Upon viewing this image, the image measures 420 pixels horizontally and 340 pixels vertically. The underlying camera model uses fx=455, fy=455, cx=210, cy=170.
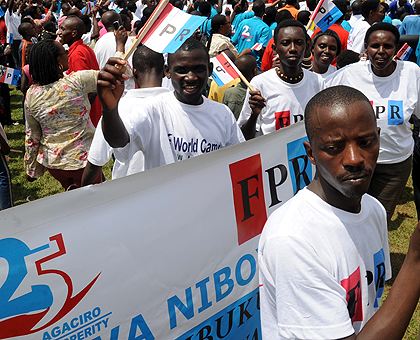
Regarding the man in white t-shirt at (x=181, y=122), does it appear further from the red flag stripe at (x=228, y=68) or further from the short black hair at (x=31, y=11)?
the short black hair at (x=31, y=11)

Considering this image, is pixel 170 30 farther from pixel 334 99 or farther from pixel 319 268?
pixel 319 268

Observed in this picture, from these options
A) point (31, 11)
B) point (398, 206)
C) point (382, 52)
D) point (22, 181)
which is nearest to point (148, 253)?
point (382, 52)

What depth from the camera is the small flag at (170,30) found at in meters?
2.42

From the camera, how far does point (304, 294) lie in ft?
4.59

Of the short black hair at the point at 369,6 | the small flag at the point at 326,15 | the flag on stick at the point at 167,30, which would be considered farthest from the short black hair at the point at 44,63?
the short black hair at the point at 369,6

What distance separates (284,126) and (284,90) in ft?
1.03

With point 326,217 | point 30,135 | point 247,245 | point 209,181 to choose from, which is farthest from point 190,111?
point 30,135

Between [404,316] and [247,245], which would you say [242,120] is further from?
[404,316]

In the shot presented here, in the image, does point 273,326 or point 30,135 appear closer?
point 273,326

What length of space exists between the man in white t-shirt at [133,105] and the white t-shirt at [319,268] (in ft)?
5.02

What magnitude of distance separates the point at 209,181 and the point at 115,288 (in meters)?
0.78

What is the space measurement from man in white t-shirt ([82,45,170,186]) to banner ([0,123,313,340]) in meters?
0.69

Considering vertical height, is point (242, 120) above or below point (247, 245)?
above

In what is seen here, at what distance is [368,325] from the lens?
1.37 metres
